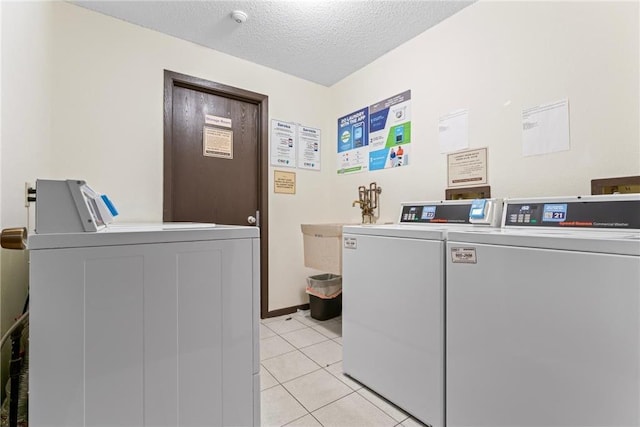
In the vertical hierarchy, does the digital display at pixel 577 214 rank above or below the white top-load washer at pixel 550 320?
above

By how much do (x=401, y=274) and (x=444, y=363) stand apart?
40cm

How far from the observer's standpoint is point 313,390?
62.5 inches

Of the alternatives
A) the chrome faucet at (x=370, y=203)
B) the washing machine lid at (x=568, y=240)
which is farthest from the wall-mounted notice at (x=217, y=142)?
the washing machine lid at (x=568, y=240)

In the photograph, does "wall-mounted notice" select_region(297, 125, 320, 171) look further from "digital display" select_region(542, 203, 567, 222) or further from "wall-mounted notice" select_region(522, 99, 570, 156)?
"digital display" select_region(542, 203, 567, 222)

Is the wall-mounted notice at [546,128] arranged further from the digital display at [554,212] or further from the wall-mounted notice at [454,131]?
the digital display at [554,212]

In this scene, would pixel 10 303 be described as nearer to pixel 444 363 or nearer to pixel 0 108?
pixel 0 108

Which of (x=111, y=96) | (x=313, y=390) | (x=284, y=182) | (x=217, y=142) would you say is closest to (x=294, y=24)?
(x=217, y=142)

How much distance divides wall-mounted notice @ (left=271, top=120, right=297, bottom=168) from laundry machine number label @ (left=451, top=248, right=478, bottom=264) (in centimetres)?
191

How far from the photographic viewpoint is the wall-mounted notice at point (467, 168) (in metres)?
1.83

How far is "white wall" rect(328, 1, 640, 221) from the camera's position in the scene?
4.40 ft

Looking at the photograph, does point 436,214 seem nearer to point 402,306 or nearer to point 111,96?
point 402,306

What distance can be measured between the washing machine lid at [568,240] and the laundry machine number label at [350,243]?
1.86 feet

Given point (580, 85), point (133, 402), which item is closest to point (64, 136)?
point (133, 402)

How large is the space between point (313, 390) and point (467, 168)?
1.67m
